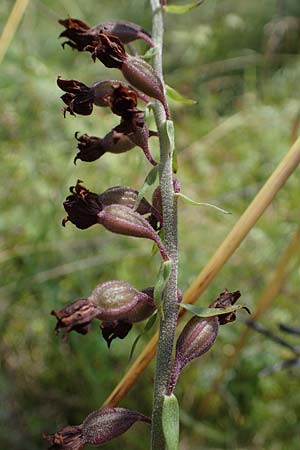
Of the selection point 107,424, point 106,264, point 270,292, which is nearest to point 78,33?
point 107,424

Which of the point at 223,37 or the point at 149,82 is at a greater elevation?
the point at 223,37

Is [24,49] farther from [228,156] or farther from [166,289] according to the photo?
[166,289]

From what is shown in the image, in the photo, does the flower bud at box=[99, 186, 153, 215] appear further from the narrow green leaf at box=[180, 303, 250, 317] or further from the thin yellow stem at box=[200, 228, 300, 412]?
the thin yellow stem at box=[200, 228, 300, 412]

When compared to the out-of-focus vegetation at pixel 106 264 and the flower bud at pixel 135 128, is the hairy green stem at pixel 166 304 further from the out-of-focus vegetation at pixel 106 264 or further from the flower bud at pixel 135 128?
the out-of-focus vegetation at pixel 106 264

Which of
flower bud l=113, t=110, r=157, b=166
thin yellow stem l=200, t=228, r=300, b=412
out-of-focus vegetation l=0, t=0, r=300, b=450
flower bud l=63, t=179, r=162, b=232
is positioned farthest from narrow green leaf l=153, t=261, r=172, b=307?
out-of-focus vegetation l=0, t=0, r=300, b=450

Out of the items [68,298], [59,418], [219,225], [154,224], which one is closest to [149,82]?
[154,224]

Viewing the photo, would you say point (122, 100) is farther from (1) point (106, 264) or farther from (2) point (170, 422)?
(1) point (106, 264)

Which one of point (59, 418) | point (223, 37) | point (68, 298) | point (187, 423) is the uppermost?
point (223, 37)
